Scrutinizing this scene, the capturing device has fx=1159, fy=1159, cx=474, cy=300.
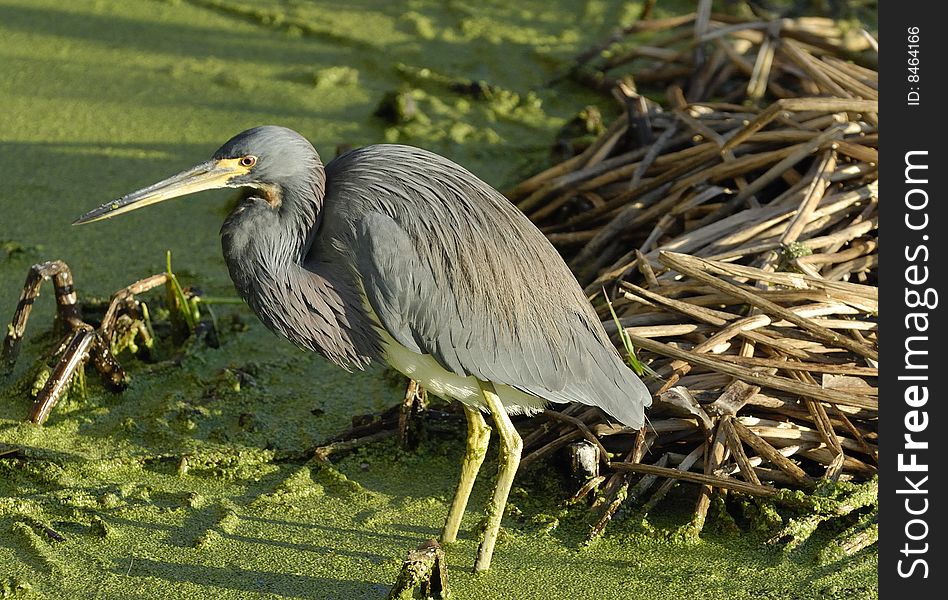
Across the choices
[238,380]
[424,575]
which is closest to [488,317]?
[424,575]

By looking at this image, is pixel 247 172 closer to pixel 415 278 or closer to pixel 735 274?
pixel 415 278

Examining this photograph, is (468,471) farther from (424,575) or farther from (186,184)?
(186,184)

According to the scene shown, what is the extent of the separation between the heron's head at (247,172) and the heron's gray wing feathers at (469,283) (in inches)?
5.6

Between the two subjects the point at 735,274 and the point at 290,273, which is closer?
the point at 290,273

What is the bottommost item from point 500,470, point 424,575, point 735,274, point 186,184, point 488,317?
point 424,575

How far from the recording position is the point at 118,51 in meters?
6.36

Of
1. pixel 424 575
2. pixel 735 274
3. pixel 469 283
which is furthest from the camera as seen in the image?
pixel 735 274

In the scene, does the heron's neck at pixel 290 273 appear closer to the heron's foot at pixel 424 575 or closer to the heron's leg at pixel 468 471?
the heron's leg at pixel 468 471

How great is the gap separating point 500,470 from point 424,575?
48 cm

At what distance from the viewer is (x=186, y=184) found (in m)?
3.26

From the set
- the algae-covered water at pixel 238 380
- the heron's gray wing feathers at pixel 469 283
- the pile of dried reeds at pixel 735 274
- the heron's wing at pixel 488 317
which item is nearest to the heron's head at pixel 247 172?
the heron's gray wing feathers at pixel 469 283

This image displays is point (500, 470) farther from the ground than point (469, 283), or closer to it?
closer to it

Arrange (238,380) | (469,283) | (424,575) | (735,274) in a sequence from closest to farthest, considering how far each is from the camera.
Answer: (424,575) → (469,283) → (735,274) → (238,380)

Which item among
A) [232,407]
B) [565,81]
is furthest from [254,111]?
[232,407]
